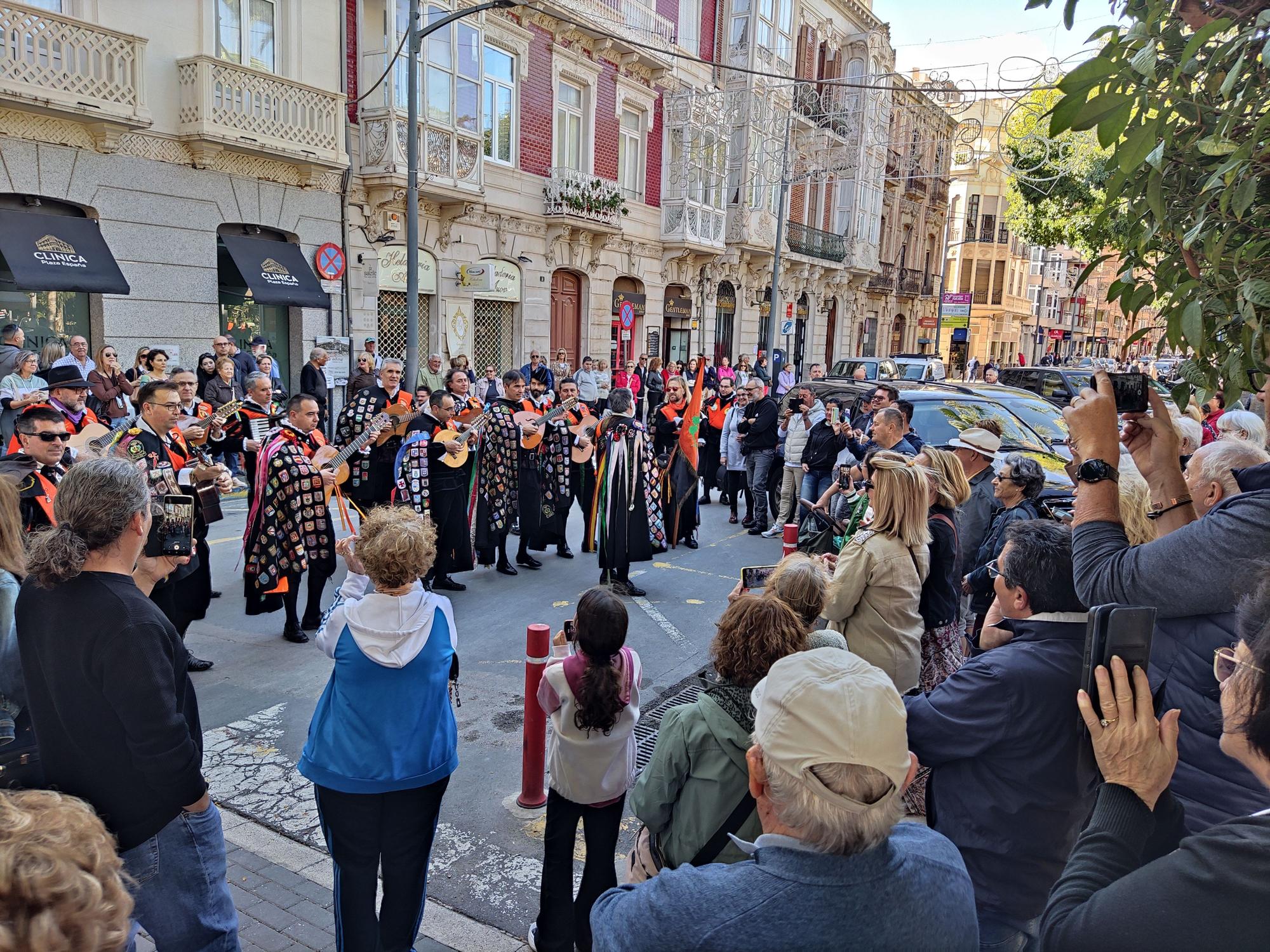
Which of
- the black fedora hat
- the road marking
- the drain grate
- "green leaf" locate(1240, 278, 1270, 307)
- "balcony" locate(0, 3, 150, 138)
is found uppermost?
"balcony" locate(0, 3, 150, 138)

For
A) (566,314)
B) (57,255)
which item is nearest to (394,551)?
(57,255)

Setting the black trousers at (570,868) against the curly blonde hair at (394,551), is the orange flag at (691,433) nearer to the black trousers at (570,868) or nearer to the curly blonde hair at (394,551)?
the black trousers at (570,868)

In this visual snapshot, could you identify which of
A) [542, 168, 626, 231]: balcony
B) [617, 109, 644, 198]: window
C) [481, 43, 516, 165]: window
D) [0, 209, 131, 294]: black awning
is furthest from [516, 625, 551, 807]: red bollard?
[617, 109, 644, 198]: window

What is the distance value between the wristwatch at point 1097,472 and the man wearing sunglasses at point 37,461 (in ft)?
17.0

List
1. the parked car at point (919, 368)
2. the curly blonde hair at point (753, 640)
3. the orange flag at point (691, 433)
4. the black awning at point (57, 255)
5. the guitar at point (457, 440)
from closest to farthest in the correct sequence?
the curly blonde hair at point (753, 640) → the guitar at point (457, 440) → the orange flag at point (691, 433) → the black awning at point (57, 255) → the parked car at point (919, 368)

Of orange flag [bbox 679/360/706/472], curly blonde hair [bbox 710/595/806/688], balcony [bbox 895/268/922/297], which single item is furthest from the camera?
balcony [bbox 895/268/922/297]

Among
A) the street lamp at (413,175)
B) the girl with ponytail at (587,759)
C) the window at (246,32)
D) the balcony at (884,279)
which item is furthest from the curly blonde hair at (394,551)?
the balcony at (884,279)

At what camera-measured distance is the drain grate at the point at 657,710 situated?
5125 millimetres

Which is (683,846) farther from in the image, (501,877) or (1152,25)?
(1152,25)

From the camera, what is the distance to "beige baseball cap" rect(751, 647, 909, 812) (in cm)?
159

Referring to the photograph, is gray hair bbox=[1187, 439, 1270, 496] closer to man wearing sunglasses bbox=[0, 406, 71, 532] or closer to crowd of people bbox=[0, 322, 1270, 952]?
crowd of people bbox=[0, 322, 1270, 952]

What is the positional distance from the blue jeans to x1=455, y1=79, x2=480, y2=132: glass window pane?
17.9 m

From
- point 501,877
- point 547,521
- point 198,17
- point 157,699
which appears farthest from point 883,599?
point 198,17

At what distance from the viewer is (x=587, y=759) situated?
10.7 feet
